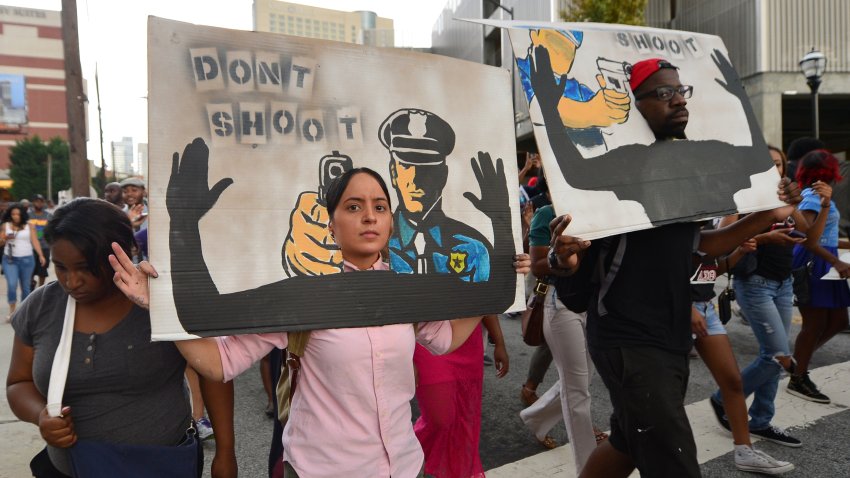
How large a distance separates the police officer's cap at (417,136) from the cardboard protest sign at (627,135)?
1.21 feet

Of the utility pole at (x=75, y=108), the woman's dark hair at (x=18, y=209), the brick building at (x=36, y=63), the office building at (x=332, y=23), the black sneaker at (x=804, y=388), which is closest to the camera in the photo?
the black sneaker at (x=804, y=388)

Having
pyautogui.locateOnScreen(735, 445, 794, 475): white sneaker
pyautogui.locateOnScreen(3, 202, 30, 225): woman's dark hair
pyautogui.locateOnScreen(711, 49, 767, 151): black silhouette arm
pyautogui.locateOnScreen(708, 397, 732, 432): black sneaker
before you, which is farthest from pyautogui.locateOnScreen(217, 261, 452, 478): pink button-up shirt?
pyautogui.locateOnScreen(3, 202, 30, 225): woman's dark hair

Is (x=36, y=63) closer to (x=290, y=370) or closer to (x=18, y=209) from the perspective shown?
(x=18, y=209)

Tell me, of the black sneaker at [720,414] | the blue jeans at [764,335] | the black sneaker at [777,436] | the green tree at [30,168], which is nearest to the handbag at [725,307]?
the blue jeans at [764,335]

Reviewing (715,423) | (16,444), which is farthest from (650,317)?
(16,444)

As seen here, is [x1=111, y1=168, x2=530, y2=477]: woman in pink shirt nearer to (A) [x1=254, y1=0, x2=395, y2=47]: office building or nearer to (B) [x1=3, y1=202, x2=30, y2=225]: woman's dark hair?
(B) [x1=3, y1=202, x2=30, y2=225]: woman's dark hair

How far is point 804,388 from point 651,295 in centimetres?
322

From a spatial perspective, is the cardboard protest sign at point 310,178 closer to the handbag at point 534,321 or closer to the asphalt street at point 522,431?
the handbag at point 534,321

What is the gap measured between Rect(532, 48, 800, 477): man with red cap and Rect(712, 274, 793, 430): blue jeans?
5.63 ft

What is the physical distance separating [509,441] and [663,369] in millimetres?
1924

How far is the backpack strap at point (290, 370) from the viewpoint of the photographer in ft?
5.88

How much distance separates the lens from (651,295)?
8.00 feet

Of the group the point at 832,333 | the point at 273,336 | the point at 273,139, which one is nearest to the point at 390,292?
the point at 273,336

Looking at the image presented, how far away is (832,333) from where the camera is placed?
4805 mm
